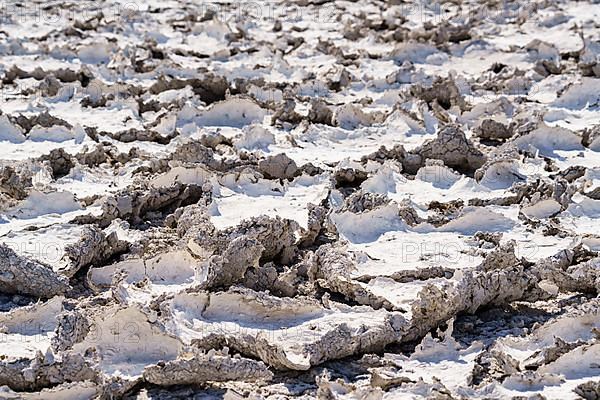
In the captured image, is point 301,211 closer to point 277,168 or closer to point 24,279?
point 277,168

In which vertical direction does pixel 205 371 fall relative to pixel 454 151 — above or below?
above

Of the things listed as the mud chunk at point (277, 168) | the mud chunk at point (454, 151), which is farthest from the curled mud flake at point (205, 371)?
the mud chunk at point (454, 151)

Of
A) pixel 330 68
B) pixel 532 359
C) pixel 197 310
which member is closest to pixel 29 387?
pixel 197 310

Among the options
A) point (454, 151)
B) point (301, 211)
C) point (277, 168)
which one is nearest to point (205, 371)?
point (301, 211)

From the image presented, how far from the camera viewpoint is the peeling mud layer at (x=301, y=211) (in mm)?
2053

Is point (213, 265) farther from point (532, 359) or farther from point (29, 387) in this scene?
point (532, 359)

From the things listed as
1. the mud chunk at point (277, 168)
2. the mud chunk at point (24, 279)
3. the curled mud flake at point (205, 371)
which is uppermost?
the curled mud flake at point (205, 371)

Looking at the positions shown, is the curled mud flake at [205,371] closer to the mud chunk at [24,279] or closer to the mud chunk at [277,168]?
the mud chunk at [24,279]

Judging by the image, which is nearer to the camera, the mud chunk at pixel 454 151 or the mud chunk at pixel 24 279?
the mud chunk at pixel 24 279

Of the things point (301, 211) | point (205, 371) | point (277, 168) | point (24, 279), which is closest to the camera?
point (205, 371)

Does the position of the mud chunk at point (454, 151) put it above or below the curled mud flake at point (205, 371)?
below

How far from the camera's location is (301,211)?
2812 mm

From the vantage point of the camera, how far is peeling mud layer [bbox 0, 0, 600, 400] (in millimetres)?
2053

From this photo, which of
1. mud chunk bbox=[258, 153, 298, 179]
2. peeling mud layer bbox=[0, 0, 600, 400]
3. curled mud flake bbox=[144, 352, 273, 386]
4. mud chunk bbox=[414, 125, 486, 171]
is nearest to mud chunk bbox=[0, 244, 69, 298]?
peeling mud layer bbox=[0, 0, 600, 400]
